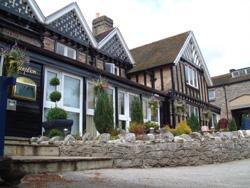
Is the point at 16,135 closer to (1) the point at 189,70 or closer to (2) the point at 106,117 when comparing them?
(2) the point at 106,117

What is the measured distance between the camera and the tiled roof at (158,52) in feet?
66.9

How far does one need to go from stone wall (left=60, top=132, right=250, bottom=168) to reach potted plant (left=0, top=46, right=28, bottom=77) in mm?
2592

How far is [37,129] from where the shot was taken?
33.7ft

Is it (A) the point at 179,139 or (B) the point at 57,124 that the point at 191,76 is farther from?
(B) the point at 57,124

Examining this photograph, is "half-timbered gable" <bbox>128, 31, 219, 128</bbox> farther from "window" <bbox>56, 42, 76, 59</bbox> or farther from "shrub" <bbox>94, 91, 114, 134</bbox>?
"shrub" <bbox>94, 91, 114, 134</bbox>

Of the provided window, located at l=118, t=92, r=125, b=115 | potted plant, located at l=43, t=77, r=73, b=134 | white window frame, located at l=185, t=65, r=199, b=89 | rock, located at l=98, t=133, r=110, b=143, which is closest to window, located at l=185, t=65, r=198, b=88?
white window frame, located at l=185, t=65, r=199, b=89

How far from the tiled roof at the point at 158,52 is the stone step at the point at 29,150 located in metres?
12.5

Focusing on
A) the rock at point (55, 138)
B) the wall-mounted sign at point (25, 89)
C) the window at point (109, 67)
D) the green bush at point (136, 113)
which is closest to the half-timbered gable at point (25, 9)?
the wall-mounted sign at point (25, 89)

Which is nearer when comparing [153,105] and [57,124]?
[57,124]

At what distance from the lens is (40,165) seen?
6219mm

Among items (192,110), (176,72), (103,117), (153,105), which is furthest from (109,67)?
(103,117)

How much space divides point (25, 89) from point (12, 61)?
4.64 ft

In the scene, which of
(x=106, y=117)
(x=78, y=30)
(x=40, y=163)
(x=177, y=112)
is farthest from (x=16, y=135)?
(x=177, y=112)

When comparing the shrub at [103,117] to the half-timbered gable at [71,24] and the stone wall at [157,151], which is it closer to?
the stone wall at [157,151]
